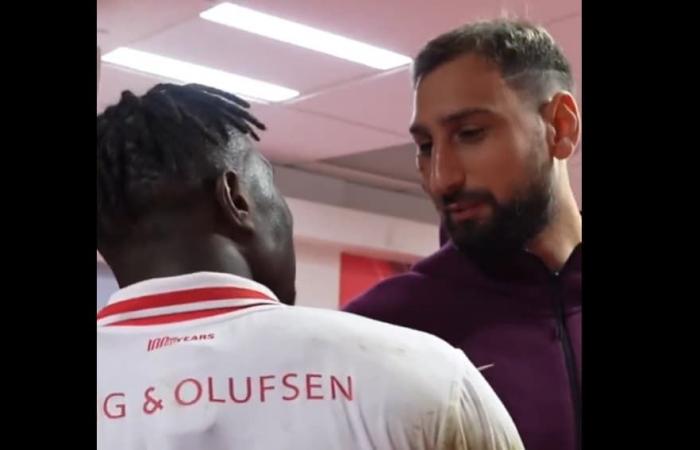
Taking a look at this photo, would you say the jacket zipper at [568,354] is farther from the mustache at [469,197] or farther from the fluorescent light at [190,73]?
the fluorescent light at [190,73]

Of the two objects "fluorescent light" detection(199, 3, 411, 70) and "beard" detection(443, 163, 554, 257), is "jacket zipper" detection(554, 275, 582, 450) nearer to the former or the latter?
"beard" detection(443, 163, 554, 257)

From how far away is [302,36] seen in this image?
287cm

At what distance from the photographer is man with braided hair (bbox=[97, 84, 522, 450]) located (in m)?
0.82

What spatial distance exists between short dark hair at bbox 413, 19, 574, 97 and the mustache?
10 centimetres

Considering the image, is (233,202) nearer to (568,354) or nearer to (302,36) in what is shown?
(568,354)

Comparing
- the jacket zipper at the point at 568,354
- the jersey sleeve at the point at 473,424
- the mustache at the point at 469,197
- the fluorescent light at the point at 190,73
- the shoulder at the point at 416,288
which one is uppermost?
the fluorescent light at the point at 190,73

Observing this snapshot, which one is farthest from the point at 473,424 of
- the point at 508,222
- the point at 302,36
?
the point at 302,36

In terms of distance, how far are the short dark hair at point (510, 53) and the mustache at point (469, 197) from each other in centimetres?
10

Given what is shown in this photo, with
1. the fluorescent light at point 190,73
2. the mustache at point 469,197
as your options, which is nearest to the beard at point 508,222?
the mustache at point 469,197

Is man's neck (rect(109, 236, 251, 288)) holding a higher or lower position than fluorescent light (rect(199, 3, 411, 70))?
lower

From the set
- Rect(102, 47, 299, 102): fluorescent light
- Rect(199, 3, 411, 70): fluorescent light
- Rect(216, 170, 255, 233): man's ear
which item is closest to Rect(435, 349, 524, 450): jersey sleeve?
Rect(216, 170, 255, 233): man's ear

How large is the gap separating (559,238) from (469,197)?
14cm

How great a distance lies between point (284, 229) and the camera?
3.22 feet

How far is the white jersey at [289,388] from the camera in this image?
814 mm
